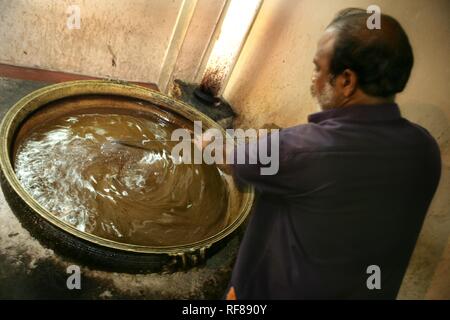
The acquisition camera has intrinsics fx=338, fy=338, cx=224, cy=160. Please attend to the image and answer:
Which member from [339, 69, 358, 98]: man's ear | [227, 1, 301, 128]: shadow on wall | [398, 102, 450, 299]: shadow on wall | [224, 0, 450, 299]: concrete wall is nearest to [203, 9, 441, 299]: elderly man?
[339, 69, 358, 98]: man's ear

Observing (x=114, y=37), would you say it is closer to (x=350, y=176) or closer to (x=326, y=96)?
(x=326, y=96)

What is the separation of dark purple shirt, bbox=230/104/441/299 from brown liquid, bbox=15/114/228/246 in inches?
46.7

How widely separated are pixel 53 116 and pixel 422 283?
12.4ft

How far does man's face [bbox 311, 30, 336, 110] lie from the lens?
5.54 feet

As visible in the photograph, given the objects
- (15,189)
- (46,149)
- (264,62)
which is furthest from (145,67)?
(15,189)

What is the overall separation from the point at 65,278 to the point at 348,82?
2112mm

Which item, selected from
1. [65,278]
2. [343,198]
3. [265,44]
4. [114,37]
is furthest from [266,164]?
[114,37]

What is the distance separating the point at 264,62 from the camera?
465 centimetres

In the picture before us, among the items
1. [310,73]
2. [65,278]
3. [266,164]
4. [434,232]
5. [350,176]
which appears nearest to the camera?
Result: [350,176]

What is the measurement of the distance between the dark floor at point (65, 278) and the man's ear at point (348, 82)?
1.67 m

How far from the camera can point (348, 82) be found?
1.68 m

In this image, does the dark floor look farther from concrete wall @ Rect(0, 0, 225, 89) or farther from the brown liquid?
concrete wall @ Rect(0, 0, 225, 89)

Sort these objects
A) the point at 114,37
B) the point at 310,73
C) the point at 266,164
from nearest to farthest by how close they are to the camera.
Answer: the point at 266,164
the point at 310,73
the point at 114,37
